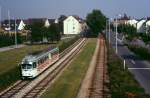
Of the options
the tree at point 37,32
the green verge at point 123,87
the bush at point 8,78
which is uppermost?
the tree at point 37,32

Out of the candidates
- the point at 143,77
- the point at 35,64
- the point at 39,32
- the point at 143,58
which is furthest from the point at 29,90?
the point at 39,32

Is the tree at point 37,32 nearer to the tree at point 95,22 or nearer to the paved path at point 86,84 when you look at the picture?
the tree at point 95,22

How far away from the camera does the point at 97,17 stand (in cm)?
17988

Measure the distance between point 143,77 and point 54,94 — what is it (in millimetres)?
13698

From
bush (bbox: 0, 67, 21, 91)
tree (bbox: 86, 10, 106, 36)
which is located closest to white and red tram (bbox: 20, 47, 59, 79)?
bush (bbox: 0, 67, 21, 91)

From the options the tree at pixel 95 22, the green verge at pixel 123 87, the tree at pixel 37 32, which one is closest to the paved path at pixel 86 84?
the green verge at pixel 123 87

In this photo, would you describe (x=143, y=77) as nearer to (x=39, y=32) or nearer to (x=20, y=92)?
(x=20, y=92)

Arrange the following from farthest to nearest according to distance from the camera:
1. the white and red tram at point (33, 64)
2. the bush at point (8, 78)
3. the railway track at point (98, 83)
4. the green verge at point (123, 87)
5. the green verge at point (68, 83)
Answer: the white and red tram at point (33, 64) < the bush at point (8, 78) < the green verge at point (68, 83) < the railway track at point (98, 83) < the green verge at point (123, 87)

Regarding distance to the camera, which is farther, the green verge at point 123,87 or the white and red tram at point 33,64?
the white and red tram at point 33,64

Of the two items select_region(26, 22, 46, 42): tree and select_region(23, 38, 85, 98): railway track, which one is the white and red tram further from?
select_region(26, 22, 46, 42): tree

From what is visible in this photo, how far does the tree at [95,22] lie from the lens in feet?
575

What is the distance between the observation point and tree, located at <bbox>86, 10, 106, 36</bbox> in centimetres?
17538

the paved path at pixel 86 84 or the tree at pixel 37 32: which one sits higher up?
the tree at pixel 37 32

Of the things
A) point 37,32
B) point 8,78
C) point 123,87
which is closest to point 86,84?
point 8,78
